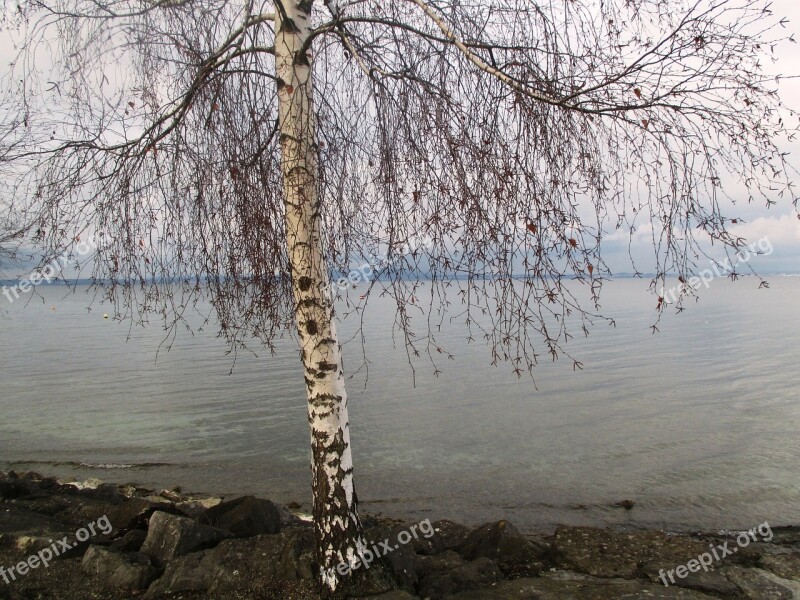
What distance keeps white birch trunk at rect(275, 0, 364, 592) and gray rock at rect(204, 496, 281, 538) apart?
70.5 inches

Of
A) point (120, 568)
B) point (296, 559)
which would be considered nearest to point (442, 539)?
point (296, 559)

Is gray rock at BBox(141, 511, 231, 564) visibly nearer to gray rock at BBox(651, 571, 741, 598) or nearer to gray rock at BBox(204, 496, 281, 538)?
gray rock at BBox(204, 496, 281, 538)

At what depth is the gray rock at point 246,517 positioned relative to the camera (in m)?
6.42

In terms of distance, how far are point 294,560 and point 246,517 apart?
1366 millimetres

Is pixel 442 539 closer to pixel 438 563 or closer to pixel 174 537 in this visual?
pixel 438 563

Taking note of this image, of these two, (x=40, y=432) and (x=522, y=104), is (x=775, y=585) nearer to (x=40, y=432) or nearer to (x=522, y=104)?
(x=522, y=104)

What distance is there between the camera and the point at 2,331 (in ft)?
172

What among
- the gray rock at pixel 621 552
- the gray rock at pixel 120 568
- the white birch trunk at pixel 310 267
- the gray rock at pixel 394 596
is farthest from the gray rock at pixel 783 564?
the gray rock at pixel 120 568

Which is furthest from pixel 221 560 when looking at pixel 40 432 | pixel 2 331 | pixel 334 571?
Answer: pixel 2 331

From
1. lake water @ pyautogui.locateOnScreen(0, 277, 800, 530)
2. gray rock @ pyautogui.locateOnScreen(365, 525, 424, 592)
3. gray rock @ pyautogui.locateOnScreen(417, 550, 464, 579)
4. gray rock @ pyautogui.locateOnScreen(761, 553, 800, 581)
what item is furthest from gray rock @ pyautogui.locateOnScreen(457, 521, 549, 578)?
lake water @ pyautogui.locateOnScreen(0, 277, 800, 530)

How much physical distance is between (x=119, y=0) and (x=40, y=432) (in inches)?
615

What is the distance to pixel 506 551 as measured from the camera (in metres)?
6.57

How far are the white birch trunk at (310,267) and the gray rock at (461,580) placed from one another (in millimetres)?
936

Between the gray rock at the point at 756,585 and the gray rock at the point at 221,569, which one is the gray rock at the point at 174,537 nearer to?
the gray rock at the point at 221,569
